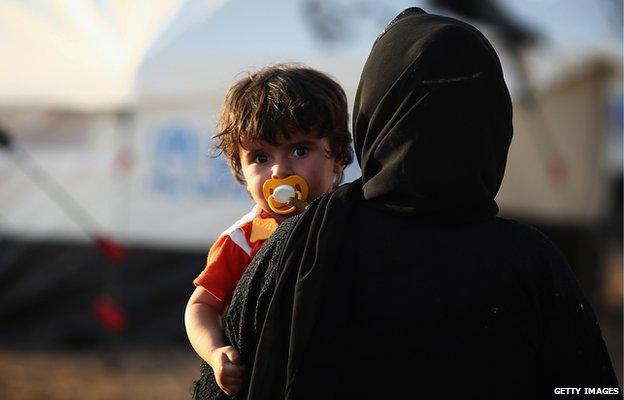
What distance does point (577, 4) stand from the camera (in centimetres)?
704

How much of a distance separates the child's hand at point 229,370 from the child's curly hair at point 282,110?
15.1 inches

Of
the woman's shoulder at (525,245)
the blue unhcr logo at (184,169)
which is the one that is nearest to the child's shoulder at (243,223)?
the woman's shoulder at (525,245)

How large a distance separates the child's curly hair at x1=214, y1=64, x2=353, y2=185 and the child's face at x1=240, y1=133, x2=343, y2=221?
0.06 feet

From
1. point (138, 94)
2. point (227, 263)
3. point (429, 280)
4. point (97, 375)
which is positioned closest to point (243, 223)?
point (227, 263)

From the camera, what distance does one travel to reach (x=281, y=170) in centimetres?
160

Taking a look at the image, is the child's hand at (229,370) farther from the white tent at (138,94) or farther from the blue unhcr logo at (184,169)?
the blue unhcr logo at (184,169)

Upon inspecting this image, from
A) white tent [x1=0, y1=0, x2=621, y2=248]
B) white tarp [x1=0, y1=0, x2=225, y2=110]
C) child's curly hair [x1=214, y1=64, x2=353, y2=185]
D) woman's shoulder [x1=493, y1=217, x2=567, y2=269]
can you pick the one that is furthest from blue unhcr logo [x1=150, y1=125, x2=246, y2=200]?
woman's shoulder [x1=493, y1=217, x2=567, y2=269]

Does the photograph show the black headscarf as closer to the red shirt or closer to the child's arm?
the child's arm

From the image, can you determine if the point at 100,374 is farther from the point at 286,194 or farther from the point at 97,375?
the point at 286,194

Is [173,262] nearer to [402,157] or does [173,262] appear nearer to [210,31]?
[210,31]

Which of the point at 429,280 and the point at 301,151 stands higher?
the point at 301,151

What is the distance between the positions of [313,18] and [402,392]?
5590 millimetres

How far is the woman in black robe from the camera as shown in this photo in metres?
1.28

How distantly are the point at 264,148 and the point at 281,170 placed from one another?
5 cm
